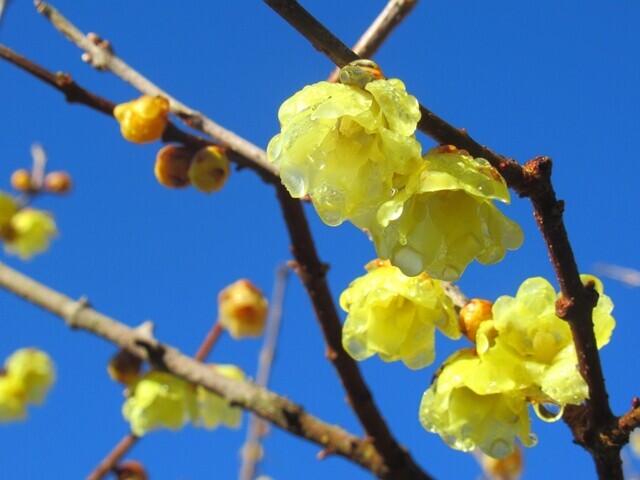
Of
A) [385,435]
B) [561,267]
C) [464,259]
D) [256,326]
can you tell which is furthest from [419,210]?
[256,326]

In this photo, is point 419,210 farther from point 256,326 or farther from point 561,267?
point 256,326

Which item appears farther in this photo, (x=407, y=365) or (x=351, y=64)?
(x=407, y=365)

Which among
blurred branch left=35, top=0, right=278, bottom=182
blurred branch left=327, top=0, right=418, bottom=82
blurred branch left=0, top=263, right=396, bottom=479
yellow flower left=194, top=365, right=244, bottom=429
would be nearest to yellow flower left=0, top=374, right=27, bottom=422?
yellow flower left=194, top=365, right=244, bottom=429

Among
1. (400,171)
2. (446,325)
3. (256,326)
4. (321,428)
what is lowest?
(400,171)

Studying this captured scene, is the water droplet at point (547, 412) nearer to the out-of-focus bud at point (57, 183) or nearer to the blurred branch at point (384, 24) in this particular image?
the blurred branch at point (384, 24)

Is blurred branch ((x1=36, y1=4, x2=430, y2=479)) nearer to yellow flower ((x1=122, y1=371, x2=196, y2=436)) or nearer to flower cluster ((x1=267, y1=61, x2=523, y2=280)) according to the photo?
yellow flower ((x1=122, y1=371, x2=196, y2=436))

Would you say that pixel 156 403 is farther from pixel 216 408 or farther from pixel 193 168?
pixel 193 168

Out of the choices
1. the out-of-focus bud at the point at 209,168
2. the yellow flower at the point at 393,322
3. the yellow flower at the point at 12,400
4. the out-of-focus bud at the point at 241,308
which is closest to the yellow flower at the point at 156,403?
the out-of-focus bud at the point at 241,308
